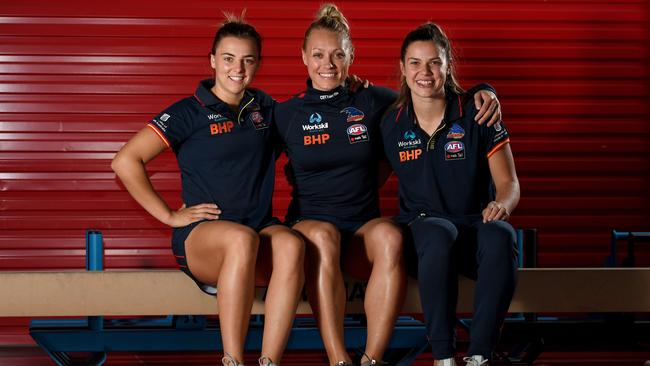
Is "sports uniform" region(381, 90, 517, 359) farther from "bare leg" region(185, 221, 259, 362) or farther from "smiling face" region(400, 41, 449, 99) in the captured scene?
"bare leg" region(185, 221, 259, 362)

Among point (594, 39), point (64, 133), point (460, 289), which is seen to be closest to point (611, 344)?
point (460, 289)

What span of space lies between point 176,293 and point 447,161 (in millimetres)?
1115

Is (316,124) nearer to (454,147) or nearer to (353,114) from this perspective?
(353,114)

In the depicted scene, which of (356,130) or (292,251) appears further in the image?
(356,130)

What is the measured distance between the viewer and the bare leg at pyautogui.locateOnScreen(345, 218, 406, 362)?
112 inches

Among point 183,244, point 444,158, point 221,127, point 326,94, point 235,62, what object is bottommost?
point 183,244

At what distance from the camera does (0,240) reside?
488 cm

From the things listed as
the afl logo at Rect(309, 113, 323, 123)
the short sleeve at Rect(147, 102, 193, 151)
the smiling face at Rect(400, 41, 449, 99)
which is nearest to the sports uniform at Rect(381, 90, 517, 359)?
the smiling face at Rect(400, 41, 449, 99)

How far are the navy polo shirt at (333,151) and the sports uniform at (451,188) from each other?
0.28 ft

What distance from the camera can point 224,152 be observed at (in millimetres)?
3127

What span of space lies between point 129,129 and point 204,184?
1.88 m

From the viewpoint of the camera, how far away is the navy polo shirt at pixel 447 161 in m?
3.08

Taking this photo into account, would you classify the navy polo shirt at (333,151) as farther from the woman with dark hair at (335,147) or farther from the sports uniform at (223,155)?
the sports uniform at (223,155)

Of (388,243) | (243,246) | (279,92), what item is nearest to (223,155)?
(243,246)
